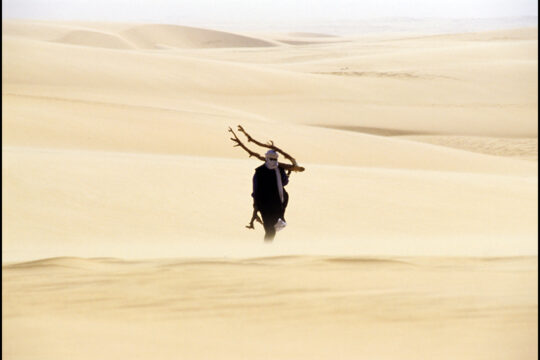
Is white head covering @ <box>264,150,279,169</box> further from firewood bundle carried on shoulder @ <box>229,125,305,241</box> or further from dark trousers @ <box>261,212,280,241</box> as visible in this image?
dark trousers @ <box>261,212,280,241</box>

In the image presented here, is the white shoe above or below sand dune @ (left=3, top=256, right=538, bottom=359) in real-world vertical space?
above

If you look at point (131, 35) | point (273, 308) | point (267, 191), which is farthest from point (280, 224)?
point (131, 35)

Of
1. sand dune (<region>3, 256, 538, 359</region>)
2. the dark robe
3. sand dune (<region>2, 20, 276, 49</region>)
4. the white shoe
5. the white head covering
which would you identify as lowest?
sand dune (<region>3, 256, 538, 359</region>)

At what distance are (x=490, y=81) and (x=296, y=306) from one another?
101 feet

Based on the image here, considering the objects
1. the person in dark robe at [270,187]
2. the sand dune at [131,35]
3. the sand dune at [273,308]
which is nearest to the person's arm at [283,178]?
the person in dark robe at [270,187]

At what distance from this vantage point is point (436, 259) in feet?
23.2

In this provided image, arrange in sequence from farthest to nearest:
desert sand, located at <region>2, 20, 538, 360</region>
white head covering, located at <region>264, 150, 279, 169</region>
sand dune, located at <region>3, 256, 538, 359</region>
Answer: white head covering, located at <region>264, 150, 279, 169</region> → desert sand, located at <region>2, 20, 538, 360</region> → sand dune, located at <region>3, 256, 538, 359</region>

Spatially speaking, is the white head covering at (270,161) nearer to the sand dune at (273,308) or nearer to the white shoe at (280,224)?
the white shoe at (280,224)

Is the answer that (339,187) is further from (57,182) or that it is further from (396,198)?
(57,182)

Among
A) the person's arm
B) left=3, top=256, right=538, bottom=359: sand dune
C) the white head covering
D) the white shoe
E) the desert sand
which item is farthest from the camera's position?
the white shoe

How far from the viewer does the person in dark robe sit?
24.1ft

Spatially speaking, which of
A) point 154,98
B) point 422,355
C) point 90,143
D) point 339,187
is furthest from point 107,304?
point 154,98

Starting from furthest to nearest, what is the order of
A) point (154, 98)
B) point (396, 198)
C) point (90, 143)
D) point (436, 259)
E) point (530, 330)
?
point (154, 98) → point (90, 143) → point (396, 198) → point (436, 259) → point (530, 330)

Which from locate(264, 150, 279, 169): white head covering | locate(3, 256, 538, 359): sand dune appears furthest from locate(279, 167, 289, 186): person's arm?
locate(3, 256, 538, 359): sand dune
